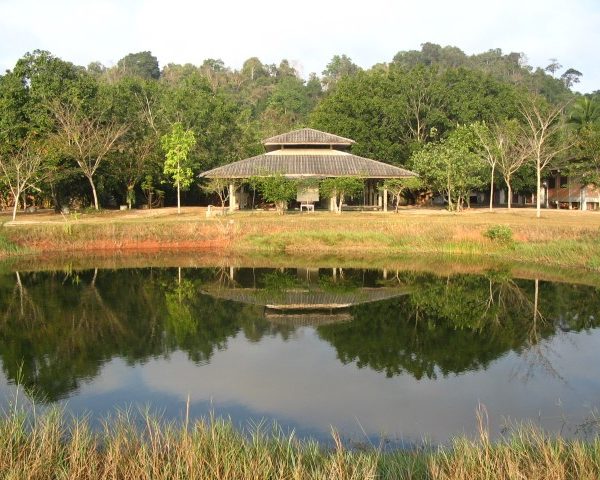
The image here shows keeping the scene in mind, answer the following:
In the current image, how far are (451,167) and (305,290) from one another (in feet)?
73.5

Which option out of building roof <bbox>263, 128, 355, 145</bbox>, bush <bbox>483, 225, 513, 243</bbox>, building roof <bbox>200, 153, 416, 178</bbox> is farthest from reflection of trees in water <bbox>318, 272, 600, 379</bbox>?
building roof <bbox>263, 128, 355, 145</bbox>

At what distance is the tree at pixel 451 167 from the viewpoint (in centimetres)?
4175

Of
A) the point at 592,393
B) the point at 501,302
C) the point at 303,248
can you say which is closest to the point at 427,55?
the point at 303,248

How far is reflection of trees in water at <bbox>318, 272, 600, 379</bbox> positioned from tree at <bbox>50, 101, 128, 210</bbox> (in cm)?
2357

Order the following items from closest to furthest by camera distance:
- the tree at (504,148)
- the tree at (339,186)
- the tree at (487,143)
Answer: the tree at (339,186) → the tree at (504,148) → the tree at (487,143)

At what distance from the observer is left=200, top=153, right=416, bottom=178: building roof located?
39.4 m

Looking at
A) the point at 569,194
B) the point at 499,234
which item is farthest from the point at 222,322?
the point at 569,194

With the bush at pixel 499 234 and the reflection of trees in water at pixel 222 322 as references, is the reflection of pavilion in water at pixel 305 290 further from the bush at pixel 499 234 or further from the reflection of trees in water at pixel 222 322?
the bush at pixel 499 234

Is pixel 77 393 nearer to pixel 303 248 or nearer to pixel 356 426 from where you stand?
pixel 356 426

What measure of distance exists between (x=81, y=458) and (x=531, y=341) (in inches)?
478

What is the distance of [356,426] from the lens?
Answer: 10727mm

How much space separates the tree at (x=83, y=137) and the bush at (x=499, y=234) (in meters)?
23.6

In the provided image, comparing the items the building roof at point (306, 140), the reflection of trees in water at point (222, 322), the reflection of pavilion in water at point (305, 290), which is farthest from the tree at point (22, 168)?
the reflection of pavilion in water at point (305, 290)

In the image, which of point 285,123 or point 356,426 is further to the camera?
point 285,123
